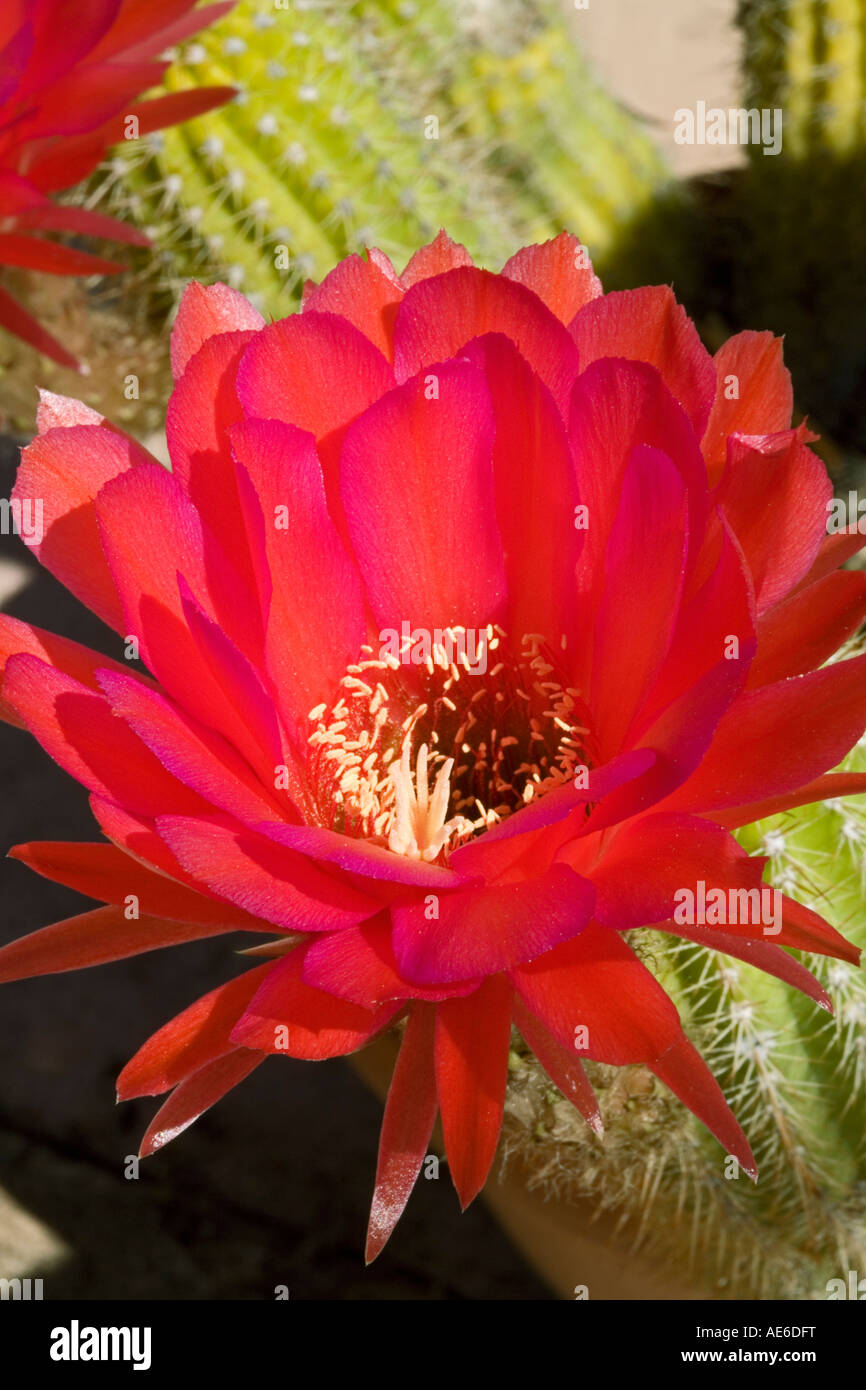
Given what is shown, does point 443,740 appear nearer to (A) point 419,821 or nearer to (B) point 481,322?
(A) point 419,821

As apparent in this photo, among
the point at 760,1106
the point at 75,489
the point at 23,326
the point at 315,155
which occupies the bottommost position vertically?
the point at 760,1106

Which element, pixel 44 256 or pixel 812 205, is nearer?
pixel 44 256

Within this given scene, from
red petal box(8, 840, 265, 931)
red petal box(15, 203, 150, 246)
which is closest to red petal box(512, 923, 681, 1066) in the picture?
red petal box(8, 840, 265, 931)

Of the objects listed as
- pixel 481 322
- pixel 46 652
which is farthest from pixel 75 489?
pixel 481 322

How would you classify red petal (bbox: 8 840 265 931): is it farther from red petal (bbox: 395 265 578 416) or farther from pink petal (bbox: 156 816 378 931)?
red petal (bbox: 395 265 578 416)

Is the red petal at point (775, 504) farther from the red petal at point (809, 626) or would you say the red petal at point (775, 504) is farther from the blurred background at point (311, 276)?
the blurred background at point (311, 276)

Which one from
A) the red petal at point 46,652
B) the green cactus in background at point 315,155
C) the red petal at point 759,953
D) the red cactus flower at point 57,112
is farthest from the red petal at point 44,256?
the red petal at point 759,953
